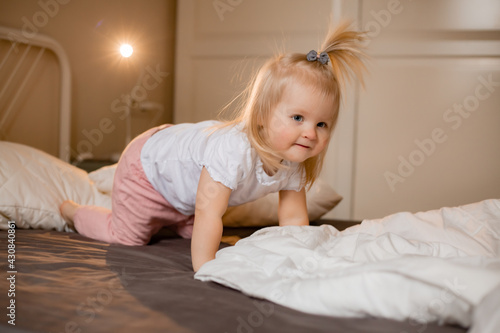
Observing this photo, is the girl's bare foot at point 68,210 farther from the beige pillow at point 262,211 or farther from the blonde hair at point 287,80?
the blonde hair at point 287,80

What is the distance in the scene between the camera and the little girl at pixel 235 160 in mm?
1021

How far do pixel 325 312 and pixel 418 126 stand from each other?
2.30 m

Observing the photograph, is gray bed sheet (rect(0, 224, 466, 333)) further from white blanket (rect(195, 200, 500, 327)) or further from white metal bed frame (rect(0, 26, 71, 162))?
white metal bed frame (rect(0, 26, 71, 162))

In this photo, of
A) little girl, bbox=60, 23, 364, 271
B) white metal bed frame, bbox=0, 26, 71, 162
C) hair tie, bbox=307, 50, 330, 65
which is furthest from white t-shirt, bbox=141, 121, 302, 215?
white metal bed frame, bbox=0, 26, 71, 162

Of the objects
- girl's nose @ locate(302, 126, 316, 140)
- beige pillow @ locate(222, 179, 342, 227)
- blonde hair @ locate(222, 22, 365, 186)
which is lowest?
beige pillow @ locate(222, 179, 342, 227)

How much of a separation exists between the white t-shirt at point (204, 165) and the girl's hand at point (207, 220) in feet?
0.08

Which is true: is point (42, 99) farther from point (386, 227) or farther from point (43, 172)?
point (386, 227)

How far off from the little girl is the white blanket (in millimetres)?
173

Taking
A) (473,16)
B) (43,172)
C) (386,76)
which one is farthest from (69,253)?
(473,16)

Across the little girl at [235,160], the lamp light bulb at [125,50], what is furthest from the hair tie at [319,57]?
the lamp light bulb at [125,50]

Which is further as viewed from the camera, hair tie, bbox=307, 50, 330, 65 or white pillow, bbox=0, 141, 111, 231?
white pillow, bbox=0, 141, 111, 231

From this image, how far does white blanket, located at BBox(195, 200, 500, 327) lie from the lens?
1.90ft

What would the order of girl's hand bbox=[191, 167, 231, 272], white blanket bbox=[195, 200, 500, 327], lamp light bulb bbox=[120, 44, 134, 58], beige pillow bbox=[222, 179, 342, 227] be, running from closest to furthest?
1. white blanket bbox=[195, 200, 500, 327]
2. girl's hand bbox=[191, 167, 231, 272]
3. beige pillow bbox=[222, 179, 342, 227]
4. lamp light bulb bbox=[120, 44, 134, 58]

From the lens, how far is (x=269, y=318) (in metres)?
0.62
